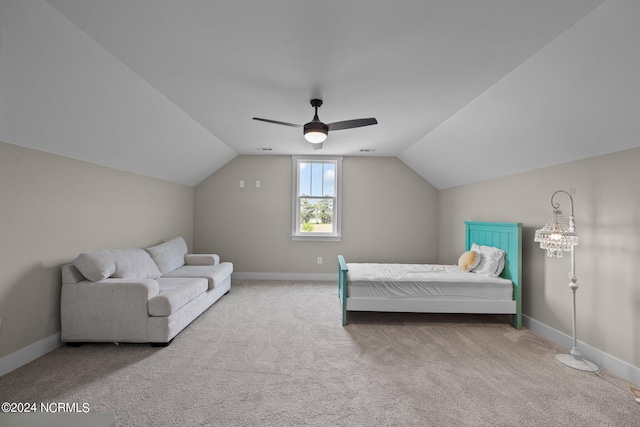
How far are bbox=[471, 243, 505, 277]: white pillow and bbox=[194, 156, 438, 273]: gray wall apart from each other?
173 cm

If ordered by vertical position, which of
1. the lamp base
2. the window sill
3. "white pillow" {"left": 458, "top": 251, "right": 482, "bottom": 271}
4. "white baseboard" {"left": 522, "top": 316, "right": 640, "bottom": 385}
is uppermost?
the window sill

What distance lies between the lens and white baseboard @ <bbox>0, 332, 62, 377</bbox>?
7.17ft

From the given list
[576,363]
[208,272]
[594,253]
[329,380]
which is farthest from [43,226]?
[594,253]

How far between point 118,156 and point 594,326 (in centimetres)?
540

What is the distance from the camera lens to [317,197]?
549 cm

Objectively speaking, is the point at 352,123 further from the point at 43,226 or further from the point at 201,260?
the point at 201,260

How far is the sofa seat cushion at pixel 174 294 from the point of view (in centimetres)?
266

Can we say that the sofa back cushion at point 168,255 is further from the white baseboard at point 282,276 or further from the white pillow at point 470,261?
the white pillow at point 470,261

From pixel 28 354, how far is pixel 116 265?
37.4 inches

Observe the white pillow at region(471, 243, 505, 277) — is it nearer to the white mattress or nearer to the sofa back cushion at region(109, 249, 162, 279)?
the white mattress

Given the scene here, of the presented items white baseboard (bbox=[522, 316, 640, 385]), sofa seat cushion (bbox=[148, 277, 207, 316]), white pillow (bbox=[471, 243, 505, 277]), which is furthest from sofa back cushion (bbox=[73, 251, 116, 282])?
white baseboard (bbox=[522, 316, 640, 385])

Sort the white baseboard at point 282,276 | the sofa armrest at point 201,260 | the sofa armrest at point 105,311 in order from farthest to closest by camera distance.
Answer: the white baseboard at point 282,276 → the sofa armrest at point 201,260 → the sofa armrest at point 105,311

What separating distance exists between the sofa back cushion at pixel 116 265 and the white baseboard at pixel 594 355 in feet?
15.6

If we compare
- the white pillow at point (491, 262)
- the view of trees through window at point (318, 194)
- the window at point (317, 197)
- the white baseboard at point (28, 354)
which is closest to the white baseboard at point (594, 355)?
the white pillow at point (491, 262)
